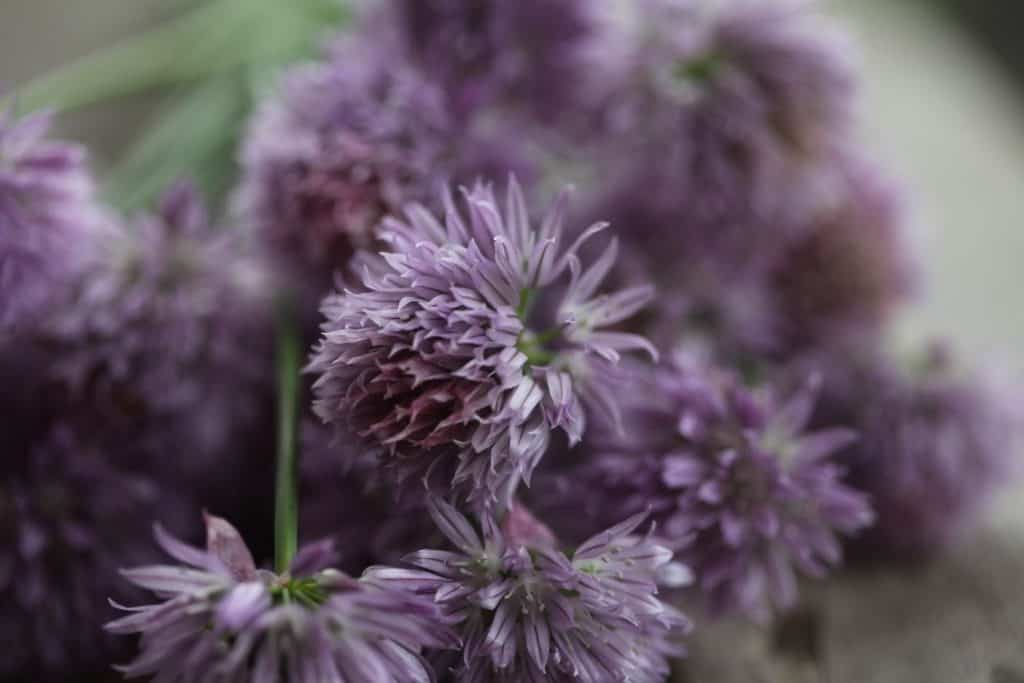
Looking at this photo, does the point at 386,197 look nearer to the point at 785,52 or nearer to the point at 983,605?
the point at 785,52

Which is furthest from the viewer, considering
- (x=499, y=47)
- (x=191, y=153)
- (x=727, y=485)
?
(x=191, y=153)

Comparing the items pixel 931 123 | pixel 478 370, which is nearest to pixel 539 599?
pixel 478 370

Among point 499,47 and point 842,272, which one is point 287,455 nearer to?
point 499,47

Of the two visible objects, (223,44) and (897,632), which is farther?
(223,44)

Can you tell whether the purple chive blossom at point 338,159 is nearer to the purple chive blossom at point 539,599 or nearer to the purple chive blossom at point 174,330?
the purple chive blossom at point 174,330

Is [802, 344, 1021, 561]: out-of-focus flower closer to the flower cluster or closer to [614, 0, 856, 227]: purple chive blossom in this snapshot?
[614, 0, 856, 227]: purple chive blossom

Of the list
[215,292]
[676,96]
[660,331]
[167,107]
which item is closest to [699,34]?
[676,96]

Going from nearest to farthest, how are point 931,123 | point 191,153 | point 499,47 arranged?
point 499,47
point 191,153
point 931,123
